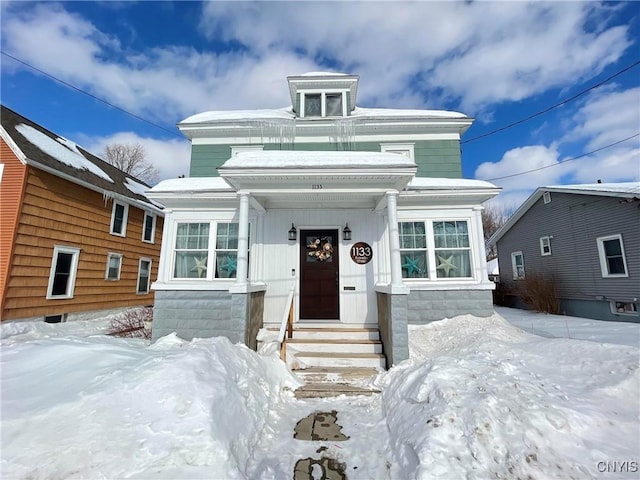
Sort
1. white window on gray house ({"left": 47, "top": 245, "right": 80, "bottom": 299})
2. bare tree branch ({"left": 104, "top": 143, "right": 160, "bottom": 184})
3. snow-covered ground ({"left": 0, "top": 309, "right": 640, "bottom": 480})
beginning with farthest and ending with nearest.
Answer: bare tree branch ({"left": 104, "top": 143, "right": 160, "bottom": 184}) < white window on gray house ({"left": 47, "top": 245, "right": 80, "bottom": 299}) < snow-covered ground ({"left": 0, "top": 309, "right": 640, "bottom": 480})

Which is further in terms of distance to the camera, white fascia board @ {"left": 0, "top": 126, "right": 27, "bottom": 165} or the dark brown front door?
white fascia board @ {"left": 0, "top": 126, "right": 27, "bottom": 165}

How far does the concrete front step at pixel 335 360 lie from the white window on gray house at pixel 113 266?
8.83m

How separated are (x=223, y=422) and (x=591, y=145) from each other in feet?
60.7

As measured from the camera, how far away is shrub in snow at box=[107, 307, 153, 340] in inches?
273

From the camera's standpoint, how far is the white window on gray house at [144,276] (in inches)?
460

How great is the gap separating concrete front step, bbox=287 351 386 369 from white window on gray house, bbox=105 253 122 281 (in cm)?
883

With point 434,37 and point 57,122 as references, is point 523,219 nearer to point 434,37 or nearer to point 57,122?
point 434,37

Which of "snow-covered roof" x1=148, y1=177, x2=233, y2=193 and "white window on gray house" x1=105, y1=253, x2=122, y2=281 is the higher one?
"snow-covered roof" x1=148, y1=177, x2=233, y2=193

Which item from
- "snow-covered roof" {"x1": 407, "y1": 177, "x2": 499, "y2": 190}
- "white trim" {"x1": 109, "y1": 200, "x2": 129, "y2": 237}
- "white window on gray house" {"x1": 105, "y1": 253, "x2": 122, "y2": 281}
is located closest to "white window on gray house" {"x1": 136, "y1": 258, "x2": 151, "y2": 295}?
"white window on gray house" {"x1": 105, "y1": 253, "x2": 122, "y2": 281}

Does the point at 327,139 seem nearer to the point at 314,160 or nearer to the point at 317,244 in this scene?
the point at 314,160

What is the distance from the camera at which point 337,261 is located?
6.45 metres

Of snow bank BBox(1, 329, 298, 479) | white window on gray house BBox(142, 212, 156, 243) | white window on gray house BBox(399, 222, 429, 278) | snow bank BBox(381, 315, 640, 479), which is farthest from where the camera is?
white window on gray house BBox(142, 212, 156, 243)

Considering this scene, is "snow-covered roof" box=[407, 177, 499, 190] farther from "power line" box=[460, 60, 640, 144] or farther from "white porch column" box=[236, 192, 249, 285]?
"power line" box=[460, 60, 640, 144]

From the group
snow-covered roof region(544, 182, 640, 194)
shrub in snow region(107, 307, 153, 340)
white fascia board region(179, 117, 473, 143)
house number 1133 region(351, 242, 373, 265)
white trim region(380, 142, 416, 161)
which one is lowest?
shrub in snow region(107, 307, 153, 340)
